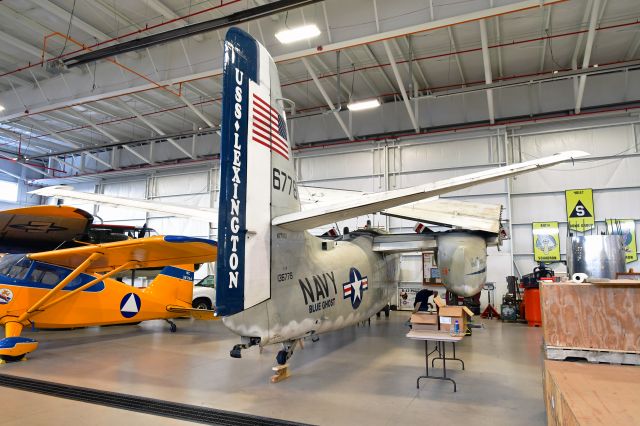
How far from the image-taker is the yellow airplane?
683 centimetres

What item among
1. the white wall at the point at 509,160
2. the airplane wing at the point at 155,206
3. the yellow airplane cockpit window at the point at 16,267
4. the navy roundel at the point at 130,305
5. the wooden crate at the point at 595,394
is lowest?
the navy roundel at the point at 130,305

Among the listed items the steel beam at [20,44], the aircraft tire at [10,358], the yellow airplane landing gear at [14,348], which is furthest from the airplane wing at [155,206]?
the steel beam at [20,44]

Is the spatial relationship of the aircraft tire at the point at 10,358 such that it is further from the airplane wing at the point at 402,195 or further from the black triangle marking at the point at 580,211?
the black triangle marking at the point at 580,211

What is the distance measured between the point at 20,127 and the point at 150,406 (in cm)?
2197

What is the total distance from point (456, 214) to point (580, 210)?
949cm

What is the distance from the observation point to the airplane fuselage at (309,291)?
180 inches

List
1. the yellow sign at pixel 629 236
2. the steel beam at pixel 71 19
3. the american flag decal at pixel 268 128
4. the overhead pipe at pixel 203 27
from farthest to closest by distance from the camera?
the yellow sign at pixel 629 236, the steel beam at pixel 71 19, the overhead pipe at pixel 203 27, the american flag decal at pixel 268 128

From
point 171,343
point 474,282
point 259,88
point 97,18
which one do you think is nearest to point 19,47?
point 97,18

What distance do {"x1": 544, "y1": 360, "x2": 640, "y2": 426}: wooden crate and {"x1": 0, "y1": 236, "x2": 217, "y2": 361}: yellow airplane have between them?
4996 millimetres

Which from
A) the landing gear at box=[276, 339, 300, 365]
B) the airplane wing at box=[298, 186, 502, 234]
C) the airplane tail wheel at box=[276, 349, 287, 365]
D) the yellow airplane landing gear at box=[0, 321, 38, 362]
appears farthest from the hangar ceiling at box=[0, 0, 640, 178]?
the airplane tail wheel at box=[276, 349, 287, 365]

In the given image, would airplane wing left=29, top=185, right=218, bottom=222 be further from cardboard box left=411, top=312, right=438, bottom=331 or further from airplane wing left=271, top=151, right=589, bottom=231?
cardboard box left=411, top=312, right=438, bottom=331

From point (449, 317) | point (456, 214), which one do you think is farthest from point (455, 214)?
point (449, 317)

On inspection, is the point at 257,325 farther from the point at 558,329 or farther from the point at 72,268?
the point at 72,268

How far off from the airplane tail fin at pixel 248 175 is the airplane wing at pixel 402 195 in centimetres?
38
